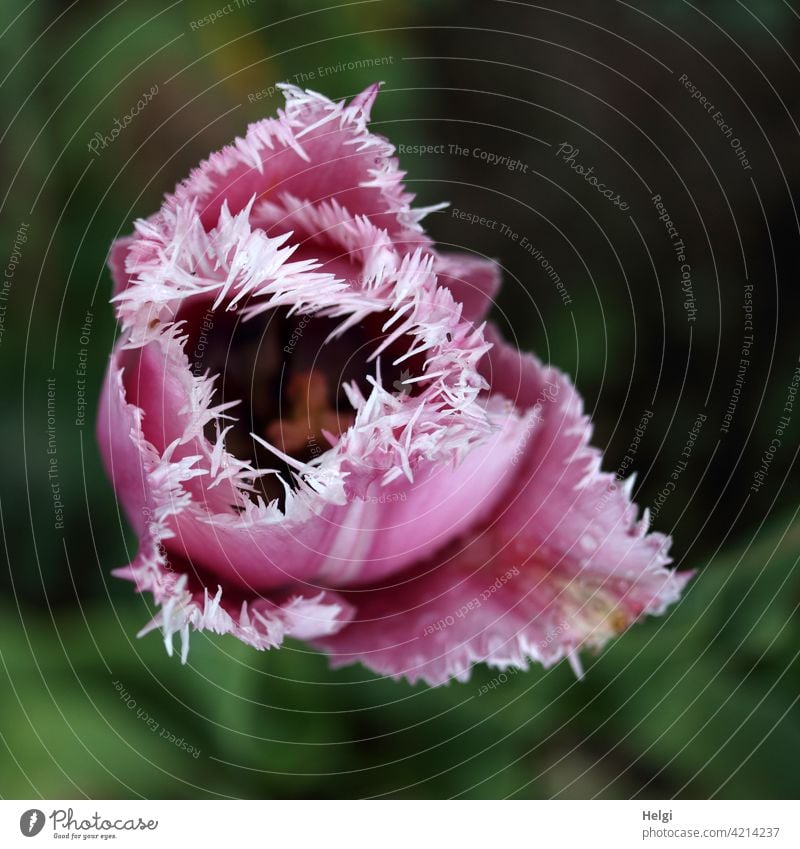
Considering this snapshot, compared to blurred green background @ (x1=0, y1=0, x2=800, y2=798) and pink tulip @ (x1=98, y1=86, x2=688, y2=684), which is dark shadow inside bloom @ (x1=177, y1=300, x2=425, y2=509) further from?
blurred green background @ (x1=0, y1=0, x2=800, y2=798)

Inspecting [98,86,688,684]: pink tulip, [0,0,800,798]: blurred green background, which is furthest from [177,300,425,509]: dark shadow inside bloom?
[0,0,800,798]: blurred green background

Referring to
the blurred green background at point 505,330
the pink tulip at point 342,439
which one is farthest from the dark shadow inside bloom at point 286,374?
the blurred green background at point 505,330

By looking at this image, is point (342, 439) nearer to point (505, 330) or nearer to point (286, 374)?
point (286, 374)

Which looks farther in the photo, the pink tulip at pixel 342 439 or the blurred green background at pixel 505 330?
the blurred green background at pixel 505 330
